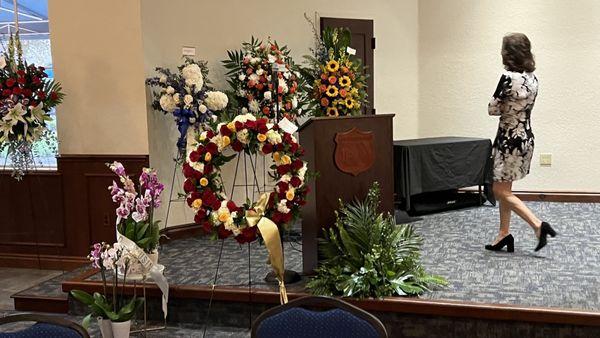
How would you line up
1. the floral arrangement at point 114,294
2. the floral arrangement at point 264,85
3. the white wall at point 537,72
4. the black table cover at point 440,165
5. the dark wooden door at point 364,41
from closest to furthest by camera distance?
the floral arrangement at point 114,294, the floral arrangement at point 264,85, the black table cover at point 440,165, the white wall at point 537,72, the dark wooden door at point 364,41

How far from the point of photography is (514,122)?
469 centimetres

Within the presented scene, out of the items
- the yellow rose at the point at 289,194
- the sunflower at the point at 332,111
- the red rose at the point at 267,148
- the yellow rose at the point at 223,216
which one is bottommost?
the yellow rose at the point at 223,216

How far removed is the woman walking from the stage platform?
41cm

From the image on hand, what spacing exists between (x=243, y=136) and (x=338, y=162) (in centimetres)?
75

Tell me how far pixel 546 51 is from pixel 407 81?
4.95 ft

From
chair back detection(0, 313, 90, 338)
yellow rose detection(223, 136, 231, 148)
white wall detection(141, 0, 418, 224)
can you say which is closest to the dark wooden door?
white wall detection(141, 0, 418, 224)

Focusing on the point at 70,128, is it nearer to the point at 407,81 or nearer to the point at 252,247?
the point at 252,247

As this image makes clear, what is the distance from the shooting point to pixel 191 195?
381 cm

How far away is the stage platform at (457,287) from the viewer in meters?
3.62

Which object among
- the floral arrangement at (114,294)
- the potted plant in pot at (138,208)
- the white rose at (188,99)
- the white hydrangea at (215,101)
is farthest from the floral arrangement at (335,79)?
the floral arrangement at (114,294)

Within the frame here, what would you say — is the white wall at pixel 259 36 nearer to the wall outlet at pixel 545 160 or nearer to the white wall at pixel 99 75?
the white wall at pixel 99 75

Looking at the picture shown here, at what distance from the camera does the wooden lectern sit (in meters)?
4.21

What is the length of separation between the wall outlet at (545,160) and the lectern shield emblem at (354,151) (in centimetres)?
343

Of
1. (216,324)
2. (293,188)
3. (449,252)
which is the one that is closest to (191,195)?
(293,188)
